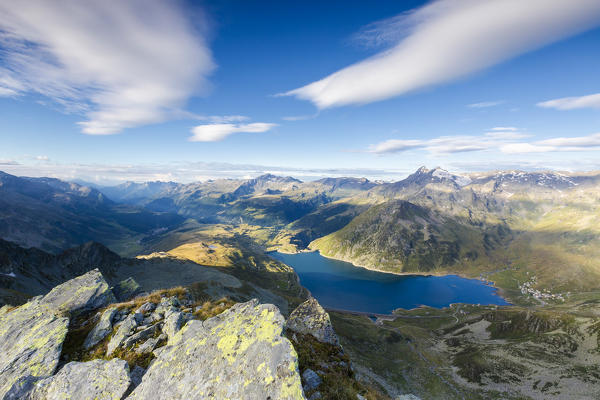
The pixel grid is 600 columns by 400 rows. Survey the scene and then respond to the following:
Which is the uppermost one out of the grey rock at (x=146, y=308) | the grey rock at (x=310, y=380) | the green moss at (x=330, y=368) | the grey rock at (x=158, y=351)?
the grey rock at (x=158, y=351)

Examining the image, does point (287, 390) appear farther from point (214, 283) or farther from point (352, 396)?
point (214, 283)

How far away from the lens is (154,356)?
46.3ft

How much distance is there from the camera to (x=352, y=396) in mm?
12070

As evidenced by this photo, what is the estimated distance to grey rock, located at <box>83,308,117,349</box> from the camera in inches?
647

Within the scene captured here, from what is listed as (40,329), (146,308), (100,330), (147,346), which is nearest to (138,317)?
(146,308)

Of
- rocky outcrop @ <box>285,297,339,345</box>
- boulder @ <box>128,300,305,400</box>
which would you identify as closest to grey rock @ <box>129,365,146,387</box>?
boulder @ <box>128,300,305,400</box>

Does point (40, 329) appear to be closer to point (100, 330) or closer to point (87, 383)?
point (100, 330)

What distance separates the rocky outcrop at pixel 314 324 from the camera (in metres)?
19.6

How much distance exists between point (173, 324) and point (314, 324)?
11.2 m

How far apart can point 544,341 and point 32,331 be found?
540ft

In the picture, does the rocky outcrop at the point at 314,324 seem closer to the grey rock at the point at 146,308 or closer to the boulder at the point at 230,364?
the boulder at the point at 230,364

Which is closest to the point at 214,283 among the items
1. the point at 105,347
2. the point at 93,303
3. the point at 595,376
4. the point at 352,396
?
the point at 93,303

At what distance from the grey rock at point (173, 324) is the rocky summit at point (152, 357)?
0.07 m

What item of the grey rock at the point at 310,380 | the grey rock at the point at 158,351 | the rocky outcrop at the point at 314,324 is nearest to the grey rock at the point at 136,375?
the grey rock at the point at 158,351
